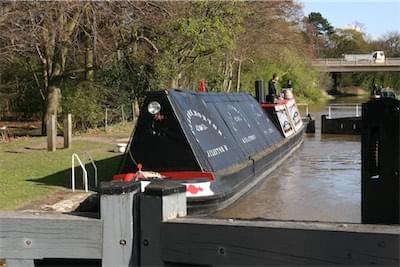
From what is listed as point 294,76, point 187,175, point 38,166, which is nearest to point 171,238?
point 187,175

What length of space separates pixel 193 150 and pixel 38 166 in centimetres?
578

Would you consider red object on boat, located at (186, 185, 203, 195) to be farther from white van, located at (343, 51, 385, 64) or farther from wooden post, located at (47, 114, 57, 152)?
white van, located at (343, 51, 385, 64)

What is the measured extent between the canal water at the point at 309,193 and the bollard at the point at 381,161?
5142 mm

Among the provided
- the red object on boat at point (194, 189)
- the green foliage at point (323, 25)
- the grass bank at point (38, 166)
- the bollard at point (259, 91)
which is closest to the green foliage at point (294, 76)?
the bollard at point (259, 91)

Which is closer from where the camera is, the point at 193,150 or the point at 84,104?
the point at 193,150

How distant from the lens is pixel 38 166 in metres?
13.6

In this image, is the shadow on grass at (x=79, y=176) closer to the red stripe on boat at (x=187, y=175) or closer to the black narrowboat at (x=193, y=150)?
the black narrowboat at (x=193, y=150)

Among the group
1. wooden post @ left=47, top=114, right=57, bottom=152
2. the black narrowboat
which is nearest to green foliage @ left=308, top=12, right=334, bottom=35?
wooden post @ left=47, top=114, right=57, bottom=152

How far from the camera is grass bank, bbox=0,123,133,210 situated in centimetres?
1024

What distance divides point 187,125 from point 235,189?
1.37 metres

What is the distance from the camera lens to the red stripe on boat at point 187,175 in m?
8.82

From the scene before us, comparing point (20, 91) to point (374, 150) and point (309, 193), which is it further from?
point (374, 150)

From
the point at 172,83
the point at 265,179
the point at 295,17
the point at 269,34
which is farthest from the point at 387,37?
the point at 265,179

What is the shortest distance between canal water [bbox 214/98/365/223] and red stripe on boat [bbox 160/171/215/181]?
21.9 inches
